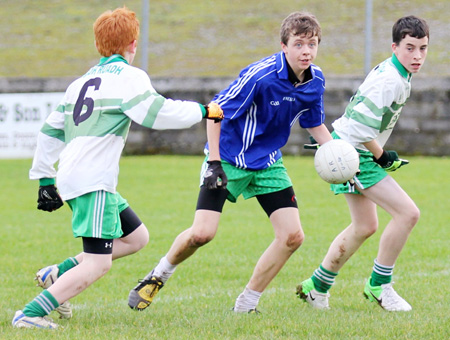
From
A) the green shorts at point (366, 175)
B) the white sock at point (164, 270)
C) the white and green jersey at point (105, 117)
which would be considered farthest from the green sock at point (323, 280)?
the white and green jersey at point (105, 117)

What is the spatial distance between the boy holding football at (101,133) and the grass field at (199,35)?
11233 mm

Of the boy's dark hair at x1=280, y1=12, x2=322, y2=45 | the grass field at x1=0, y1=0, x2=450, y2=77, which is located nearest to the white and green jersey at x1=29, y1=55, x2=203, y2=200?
the boy's dark hair at x1=280, y1=12, x2=322, y2=45

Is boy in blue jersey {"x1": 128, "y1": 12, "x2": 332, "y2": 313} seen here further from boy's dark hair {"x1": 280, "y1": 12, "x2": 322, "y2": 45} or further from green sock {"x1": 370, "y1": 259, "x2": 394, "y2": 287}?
green sock {"x1": 370, "y1": 259, "x2": 394, "y2": 287}

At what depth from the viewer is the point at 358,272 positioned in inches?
279

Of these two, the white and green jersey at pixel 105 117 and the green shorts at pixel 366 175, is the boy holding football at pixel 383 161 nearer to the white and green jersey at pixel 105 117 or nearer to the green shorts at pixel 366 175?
the green shorts at pixel 366 175

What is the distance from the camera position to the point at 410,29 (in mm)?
5625

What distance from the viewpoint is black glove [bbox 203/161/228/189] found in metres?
5.11

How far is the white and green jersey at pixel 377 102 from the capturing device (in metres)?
5.58

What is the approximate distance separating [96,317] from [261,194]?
1362 millimetres

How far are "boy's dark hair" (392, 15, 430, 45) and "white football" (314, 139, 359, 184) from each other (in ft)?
2.90

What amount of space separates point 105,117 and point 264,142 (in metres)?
1.27

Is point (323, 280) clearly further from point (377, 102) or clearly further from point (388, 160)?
point (377, 102)

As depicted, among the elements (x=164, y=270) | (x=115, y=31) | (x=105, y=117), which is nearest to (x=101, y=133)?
(x=105, y=117)

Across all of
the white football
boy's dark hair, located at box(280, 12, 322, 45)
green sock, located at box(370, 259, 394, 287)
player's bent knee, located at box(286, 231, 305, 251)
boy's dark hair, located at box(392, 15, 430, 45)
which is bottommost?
green sock, located at box(370, 259, 394, 287)
